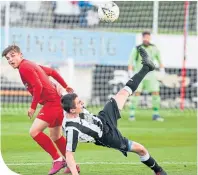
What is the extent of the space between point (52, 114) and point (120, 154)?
2.43 m

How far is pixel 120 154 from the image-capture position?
40.7ft

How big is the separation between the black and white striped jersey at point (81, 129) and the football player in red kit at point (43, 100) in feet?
2.80

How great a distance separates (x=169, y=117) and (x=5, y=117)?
158 inches

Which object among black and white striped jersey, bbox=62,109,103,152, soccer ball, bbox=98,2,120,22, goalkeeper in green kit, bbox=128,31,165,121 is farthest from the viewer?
goalkeeper in green kit, bbox=128,31,165,121

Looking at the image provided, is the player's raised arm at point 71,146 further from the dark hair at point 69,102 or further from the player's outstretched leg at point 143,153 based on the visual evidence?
the player's outstretched leg at point 143,153

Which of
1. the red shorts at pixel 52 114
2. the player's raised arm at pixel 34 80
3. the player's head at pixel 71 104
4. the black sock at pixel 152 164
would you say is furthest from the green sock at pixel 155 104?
the player's head at pixel 71 104

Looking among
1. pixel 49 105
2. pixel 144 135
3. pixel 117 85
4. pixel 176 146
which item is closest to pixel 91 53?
pixel 117 85

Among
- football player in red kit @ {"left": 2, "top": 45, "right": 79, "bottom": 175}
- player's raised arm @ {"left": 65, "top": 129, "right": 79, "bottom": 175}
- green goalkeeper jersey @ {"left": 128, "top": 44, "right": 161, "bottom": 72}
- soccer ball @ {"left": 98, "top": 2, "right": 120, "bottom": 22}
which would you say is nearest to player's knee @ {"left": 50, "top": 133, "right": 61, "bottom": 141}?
football player in red kit @ {"left": 2, "top": 45, "right": 79, "bottom": 175}

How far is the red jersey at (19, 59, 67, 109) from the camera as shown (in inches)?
398

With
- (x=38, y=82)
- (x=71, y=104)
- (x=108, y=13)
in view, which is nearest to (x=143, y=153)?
(x=71, y=104)

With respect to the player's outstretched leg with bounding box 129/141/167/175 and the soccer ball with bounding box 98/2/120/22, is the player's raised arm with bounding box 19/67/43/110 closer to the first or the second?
the player's outstretched leg with bounding box 129/141/167/175

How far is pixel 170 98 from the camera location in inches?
893

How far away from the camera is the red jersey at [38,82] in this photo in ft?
33.1

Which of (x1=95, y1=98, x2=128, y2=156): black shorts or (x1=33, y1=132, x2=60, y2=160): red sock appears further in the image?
(x1=33, y1=132, x2=60, y2=160): red sock
